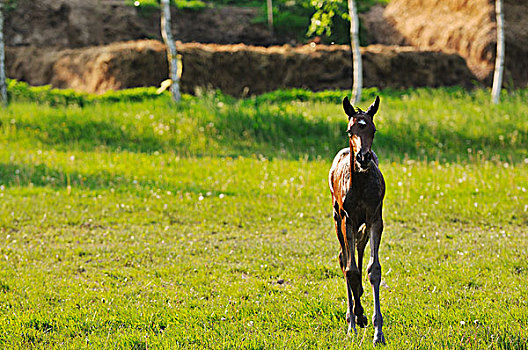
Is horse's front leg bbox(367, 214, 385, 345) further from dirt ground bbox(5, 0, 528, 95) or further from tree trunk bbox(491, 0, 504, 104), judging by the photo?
dirt ground bbox(5, 0, 528, 95)

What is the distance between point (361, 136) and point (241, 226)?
5.32 meters

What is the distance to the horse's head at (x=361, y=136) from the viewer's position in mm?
3842

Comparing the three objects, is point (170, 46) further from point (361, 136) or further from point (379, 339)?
point (379, 339)

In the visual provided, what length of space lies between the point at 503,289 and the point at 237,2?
91.5 feet

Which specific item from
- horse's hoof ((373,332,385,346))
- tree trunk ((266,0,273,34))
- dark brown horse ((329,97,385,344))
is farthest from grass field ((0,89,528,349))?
tree trunk ((266,0,273,34))

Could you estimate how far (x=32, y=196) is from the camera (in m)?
10.4

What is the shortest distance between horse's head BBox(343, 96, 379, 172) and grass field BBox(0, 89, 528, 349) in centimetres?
149

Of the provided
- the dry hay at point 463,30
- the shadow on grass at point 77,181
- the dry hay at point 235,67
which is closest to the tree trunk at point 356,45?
the dry hay at point 235,67

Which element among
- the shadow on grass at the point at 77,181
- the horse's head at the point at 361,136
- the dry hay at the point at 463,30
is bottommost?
the shadow on grass at the point at 77,181

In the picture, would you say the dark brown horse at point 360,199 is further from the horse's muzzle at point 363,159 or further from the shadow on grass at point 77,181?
the shadow on grass at point 77,181

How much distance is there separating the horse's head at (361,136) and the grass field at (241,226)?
149 centimetres

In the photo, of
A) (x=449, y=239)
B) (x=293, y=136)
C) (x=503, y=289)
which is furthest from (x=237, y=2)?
(x=503, y=289)

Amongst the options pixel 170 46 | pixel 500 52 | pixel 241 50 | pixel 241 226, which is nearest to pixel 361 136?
pixel 241 226

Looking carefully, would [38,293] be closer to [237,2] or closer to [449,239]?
[449,239]
